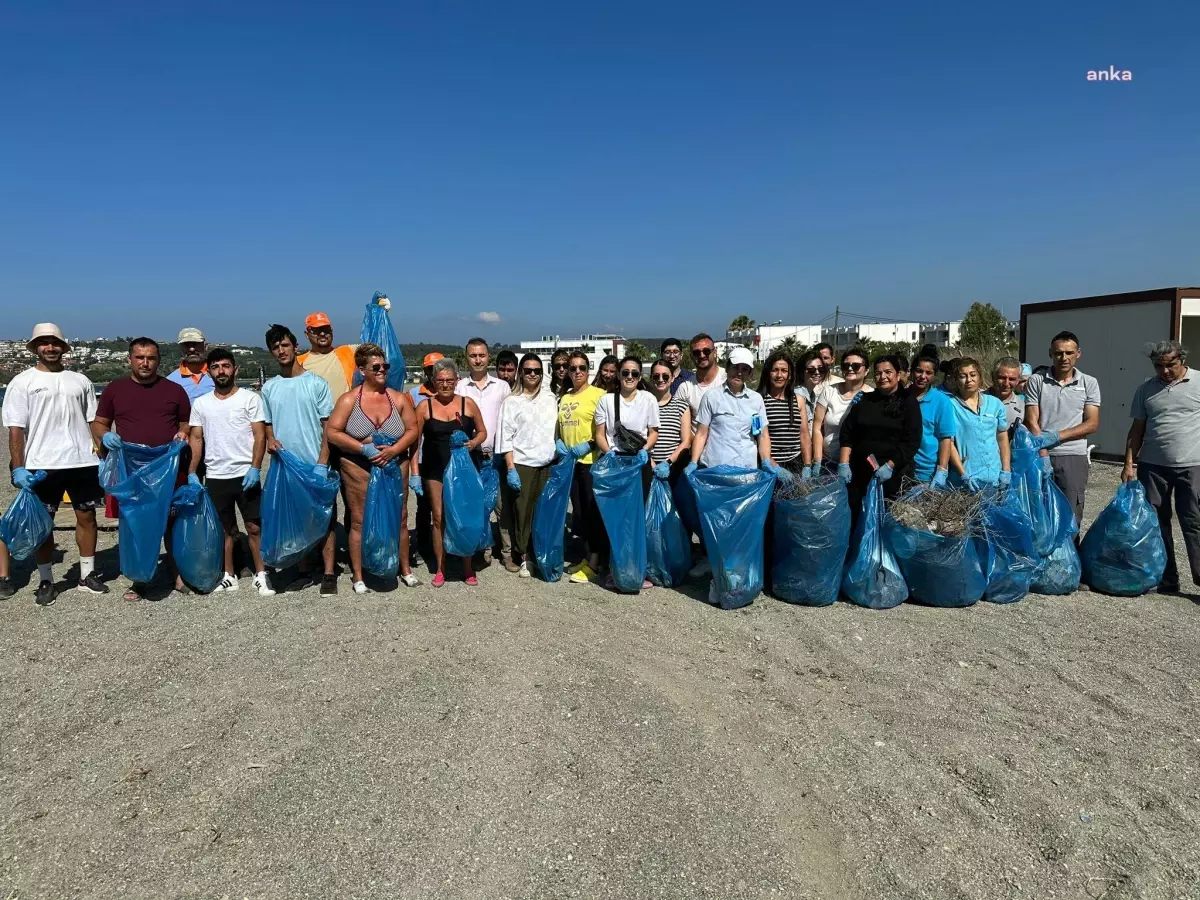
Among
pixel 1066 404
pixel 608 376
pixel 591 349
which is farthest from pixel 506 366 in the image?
pixel 591 349

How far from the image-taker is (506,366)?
17.2ft

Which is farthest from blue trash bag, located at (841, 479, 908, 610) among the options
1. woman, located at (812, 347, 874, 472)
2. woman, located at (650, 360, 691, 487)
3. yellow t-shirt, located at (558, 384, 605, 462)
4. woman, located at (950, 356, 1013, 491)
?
yellow t-shirt, located at (558, 384, 605, 462)

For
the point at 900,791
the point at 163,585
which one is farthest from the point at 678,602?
the point at 163,585

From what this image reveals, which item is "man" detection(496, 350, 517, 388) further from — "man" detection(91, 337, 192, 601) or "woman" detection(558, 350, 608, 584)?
"man" detection(91, 337, 192, 601)

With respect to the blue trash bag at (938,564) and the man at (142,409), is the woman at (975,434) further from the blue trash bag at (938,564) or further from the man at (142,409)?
the man at (142,409)

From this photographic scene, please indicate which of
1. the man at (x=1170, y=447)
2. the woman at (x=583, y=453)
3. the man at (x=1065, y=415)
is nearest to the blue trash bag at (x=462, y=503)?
the woman at (x=583, y=453)

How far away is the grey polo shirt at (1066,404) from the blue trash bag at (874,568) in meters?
1.37

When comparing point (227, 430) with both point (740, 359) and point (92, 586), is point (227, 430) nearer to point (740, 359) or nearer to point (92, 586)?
point (92, 586)

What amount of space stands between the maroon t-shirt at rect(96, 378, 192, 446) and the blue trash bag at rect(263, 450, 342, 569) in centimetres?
67

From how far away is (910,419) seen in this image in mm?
3984

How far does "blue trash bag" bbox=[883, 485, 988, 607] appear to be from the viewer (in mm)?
3930

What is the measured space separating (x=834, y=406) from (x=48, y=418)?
4.48m

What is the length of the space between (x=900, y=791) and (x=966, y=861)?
0.33 meters

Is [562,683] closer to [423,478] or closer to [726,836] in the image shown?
[726,836]
